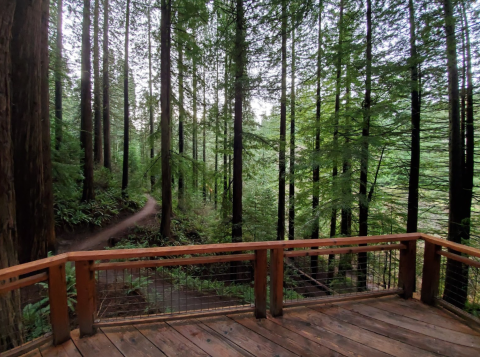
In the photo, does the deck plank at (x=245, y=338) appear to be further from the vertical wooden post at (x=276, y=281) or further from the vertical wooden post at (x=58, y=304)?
the vertical wooden post at (x=58, y=304)

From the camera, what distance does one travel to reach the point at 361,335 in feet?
7.53

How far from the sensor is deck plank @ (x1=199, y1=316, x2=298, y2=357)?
2043mm

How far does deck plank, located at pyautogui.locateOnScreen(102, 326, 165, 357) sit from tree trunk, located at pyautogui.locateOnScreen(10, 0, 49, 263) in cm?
371

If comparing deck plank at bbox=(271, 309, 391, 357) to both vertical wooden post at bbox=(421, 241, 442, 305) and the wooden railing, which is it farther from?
vertical wooden post at bbox=(421, 241, 442, 305)

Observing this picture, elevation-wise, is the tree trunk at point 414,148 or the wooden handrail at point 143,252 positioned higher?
the tree trunk at point 414,148

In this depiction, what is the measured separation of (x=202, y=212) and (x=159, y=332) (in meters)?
12.6

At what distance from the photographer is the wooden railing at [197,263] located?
6.83ft

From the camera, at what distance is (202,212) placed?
1469cm

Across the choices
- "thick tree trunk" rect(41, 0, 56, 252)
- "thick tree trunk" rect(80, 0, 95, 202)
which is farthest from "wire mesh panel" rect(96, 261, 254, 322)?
"thick tree trunk" rect(80, 0, 95, 202)

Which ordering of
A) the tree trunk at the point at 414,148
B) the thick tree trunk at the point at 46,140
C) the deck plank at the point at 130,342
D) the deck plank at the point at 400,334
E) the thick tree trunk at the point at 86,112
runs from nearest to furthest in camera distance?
the deck plank at the point at 130,342, the deck plank at the point at 400,334, the tree trunk at the point at 414,148, the thick tree trunk at the point at 46,140, the thick tree trunk at the point at 86,112

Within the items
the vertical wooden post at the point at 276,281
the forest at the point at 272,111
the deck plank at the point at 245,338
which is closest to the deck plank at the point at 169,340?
the deck plank at the point at 245,338

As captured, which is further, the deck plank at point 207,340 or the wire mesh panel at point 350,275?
the wire mesh panel at point 350,275

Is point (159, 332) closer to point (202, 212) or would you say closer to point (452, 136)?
point (452, 136)

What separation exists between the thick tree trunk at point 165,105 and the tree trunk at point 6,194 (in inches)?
213
